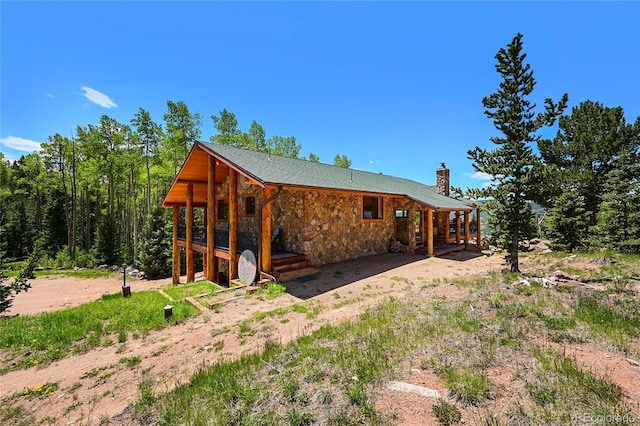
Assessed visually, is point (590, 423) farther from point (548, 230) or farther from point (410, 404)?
point (548, 230)

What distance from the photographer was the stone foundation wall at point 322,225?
10.7m

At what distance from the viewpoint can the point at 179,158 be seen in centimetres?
2291

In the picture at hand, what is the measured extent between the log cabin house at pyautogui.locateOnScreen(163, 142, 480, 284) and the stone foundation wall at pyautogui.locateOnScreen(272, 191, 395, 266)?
0.14 ft

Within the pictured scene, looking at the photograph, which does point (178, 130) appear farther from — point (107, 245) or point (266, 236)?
point (266, 236)

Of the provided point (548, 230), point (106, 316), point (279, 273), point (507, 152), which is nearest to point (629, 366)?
point (507, 152)

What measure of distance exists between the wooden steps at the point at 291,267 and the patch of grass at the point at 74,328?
2.84 m

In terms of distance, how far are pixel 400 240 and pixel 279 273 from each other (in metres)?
8.05

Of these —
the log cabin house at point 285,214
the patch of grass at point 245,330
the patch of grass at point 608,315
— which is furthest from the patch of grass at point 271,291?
the patch of grass at point 608,315

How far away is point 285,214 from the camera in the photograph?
1116cm

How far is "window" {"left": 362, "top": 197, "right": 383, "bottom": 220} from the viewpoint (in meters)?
13.2

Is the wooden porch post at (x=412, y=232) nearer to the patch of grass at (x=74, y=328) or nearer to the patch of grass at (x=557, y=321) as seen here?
the patch of grass at (x=557, y=321)

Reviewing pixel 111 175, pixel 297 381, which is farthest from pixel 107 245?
pixel 297 381

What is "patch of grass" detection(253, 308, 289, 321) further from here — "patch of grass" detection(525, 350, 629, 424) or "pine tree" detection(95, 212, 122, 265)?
"pine tree" detection(95, 212, 122, 265)

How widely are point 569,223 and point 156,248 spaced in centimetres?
2558
